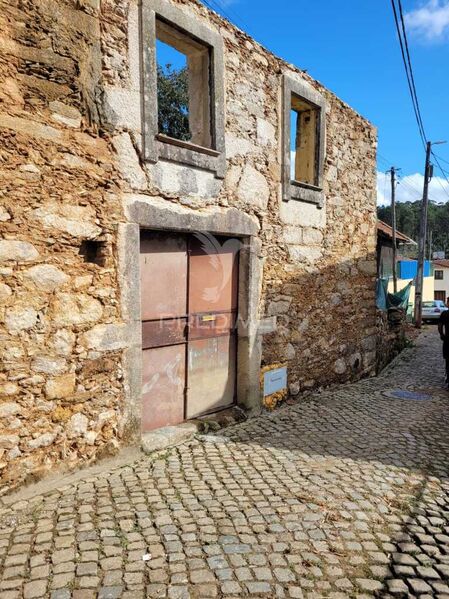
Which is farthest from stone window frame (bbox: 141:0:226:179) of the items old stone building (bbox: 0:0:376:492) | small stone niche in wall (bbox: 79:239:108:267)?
small stone niche in wall (bbox: 79:239:108:267)

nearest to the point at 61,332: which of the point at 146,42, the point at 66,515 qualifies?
the point at 66,515

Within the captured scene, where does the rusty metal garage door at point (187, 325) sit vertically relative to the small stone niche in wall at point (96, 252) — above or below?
below

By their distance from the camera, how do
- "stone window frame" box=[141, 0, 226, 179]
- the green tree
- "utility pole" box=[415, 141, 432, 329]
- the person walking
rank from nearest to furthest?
"stone window frame" box=[141, 0, 226, 179] < the person walking < the green tree < "utility pole" box=[415, 141, 432, 329]

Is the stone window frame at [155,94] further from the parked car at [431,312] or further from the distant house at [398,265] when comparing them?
the parked car at [431,312]

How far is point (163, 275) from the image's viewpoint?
4.52 m

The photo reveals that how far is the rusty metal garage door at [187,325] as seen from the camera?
4.43m

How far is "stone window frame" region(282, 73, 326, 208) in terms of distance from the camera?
18.7 ft

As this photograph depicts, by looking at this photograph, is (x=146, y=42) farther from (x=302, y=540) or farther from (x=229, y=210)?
(x=302, y=540)

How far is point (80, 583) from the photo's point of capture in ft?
8.05

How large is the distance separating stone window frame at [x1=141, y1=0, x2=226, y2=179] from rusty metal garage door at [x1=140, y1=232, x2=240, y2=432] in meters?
0.75

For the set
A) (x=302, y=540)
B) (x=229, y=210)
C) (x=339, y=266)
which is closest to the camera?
(x=302, y=540)

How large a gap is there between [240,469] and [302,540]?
1108mm

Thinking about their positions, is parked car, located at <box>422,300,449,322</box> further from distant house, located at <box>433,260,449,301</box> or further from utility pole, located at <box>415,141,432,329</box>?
distant house, located at <box>433,260,449,301</box>

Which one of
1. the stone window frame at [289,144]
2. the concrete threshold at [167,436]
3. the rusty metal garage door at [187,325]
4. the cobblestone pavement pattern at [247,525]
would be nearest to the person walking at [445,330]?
the stone window frame at [289,144]
